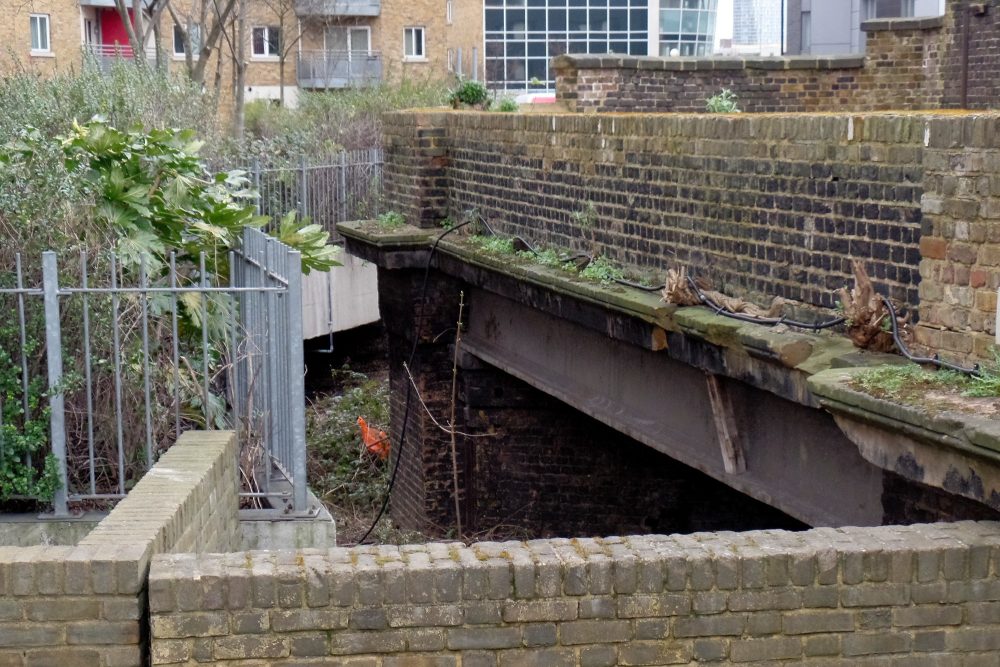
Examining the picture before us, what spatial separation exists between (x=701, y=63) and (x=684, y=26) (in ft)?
134

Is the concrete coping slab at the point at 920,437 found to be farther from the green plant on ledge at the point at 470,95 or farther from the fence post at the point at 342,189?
the fence post at the point at 342,189

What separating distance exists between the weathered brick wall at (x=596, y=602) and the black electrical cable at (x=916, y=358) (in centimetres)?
102

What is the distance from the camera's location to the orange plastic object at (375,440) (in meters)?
16.6

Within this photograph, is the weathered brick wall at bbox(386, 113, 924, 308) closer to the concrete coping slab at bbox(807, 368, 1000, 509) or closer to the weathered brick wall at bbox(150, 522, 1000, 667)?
the concrete coping slab at bbox(807, 368, 1000, 509)

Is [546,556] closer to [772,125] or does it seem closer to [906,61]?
[772,125]

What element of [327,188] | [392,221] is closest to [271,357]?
[392,221]

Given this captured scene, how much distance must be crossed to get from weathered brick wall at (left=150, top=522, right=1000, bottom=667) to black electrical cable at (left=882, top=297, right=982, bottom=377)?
3.33ft

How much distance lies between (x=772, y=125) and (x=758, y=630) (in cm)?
353

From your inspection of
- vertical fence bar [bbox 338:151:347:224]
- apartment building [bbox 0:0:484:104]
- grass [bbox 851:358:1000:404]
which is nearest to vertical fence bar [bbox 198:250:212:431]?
grass [bbox 851:358:1000:404]

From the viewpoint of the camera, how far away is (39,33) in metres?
40.1

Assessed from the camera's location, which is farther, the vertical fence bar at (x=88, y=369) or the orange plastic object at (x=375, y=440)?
the orange plastic object at (x=375, y=440)

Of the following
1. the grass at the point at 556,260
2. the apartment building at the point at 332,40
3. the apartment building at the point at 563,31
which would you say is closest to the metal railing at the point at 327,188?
the grass at the point at 556,260

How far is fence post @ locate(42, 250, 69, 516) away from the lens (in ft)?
23.0

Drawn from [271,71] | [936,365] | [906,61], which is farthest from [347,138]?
[271,71]
